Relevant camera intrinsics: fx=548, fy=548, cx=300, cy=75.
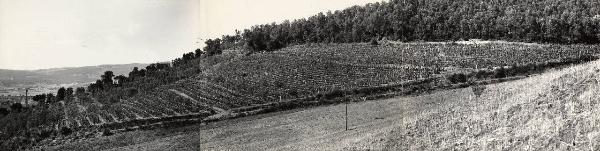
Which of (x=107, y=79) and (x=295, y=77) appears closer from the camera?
(x=295, y=77)

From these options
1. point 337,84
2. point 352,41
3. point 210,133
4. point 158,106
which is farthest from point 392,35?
point 210,133

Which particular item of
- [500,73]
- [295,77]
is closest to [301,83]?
[295,77]

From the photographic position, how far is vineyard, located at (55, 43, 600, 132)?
51375 millimetres

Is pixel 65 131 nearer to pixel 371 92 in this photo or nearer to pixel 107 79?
pixel 371 92

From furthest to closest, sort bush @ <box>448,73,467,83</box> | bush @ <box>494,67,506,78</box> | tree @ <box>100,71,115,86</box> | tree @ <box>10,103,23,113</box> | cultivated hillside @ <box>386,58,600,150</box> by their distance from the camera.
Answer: tree @ <box>100,71,115,86</box>, tree @ <box>10,103,23,113</box>, bush @ <box>494,67,506,78</box>, bush @ <box>448,73,467,83</box>, cultivated hillside @ <box>386,58,600,150</box>

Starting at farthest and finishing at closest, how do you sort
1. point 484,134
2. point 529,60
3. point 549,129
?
1. point 529,60
2. point 484,134
3. point 549,129

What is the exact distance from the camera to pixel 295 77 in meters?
63.3

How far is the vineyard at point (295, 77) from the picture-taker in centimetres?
5138

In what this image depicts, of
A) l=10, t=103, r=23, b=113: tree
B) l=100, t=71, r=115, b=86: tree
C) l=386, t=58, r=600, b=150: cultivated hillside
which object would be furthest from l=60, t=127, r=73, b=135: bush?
l=100, t=71, r=115, b=86: tree

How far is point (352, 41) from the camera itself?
103625 mm

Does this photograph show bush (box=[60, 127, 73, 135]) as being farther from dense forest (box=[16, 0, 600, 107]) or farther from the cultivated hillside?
the cultivated hillside

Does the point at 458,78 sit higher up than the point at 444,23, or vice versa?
the point at 444,23

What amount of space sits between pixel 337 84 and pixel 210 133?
22.0 meters

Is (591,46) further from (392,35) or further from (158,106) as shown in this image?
(158,106)
